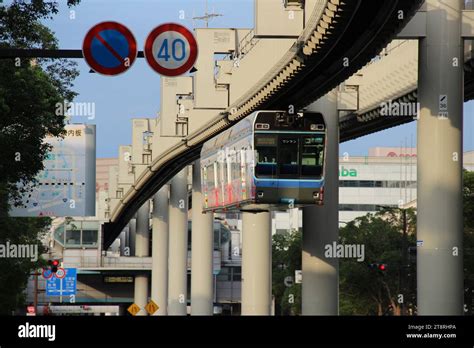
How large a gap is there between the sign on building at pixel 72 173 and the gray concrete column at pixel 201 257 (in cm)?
1952

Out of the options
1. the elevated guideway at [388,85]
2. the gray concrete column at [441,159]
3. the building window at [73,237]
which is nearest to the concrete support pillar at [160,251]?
the building window at [73,237]

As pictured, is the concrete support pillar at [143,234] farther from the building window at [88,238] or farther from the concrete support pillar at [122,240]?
the concrete support pillar at [122,240]

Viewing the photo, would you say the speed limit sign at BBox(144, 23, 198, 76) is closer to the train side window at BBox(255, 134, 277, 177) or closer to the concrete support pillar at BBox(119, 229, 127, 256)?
the train side window at BBox(255, 134, 277, 177)

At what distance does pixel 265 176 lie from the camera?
4044 cm

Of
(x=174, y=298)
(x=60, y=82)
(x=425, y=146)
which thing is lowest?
(x=174, y=298)

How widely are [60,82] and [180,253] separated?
4529cm

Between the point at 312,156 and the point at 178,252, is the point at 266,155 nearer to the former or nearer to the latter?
the point at 312,156

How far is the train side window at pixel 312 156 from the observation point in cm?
4112

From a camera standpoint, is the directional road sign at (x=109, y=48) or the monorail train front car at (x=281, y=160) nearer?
the directional road sign at (x=109, y=48)

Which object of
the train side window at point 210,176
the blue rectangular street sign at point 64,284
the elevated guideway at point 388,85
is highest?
the elevated guideway at point 388,85

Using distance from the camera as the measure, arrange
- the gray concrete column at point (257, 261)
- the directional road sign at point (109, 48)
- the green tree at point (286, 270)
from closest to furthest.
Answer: the directional road sign at point (109, 48) < the gray concrete column at point (257, 261) < the green tree at point (286, 270)
